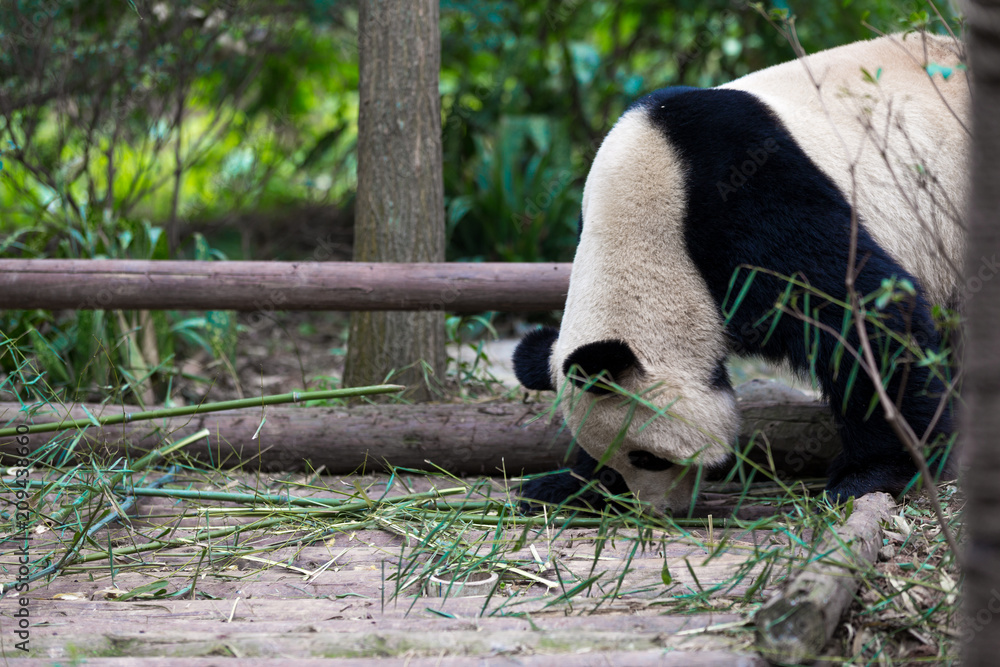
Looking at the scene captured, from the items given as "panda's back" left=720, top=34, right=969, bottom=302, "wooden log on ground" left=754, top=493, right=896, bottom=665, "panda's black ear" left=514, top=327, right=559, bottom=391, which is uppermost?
"panda's back" left=720, top=34, right=969, bottom=302

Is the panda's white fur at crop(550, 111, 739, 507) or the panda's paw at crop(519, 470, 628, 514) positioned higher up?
the panda's white fur at crop(550, 111, 739, 507)

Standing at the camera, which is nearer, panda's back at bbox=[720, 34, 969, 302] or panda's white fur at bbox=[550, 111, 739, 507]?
panda's white fur at bbox=[550, 111, 739, 507]

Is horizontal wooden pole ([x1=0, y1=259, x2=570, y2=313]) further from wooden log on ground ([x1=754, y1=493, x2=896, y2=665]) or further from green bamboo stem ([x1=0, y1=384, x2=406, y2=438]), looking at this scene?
wooden log on ground ([x1=754, y1=493, x2=896, y2=665])

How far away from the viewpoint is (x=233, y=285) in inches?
122

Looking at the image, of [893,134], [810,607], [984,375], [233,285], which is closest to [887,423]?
[893,134]

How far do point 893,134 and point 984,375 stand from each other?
1.68m

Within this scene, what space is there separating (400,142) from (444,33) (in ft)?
12.0

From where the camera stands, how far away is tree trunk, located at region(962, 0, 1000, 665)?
102 centimetres

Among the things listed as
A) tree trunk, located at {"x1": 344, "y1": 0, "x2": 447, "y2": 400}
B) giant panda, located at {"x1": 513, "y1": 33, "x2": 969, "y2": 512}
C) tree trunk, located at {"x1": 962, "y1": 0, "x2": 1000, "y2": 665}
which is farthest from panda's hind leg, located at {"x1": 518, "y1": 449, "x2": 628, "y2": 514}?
tree trunk, located at {"x1": 962, "y1": 0, "x2": 1000, "y2": 665}

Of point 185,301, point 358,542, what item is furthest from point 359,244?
point 358,542

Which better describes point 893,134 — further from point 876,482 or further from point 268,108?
point 268,108

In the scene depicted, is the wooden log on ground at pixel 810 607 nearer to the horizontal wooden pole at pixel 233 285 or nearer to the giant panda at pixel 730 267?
the giant panda at pixel 730 267

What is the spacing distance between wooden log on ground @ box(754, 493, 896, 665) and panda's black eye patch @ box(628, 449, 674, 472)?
700 millimetres

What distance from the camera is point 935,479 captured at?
2168 mm
